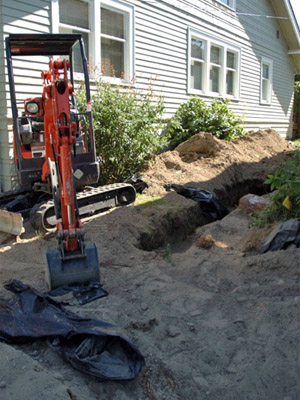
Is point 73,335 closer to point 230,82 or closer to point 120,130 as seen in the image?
point 120,130

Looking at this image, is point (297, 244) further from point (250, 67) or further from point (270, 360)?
point (250, 67)

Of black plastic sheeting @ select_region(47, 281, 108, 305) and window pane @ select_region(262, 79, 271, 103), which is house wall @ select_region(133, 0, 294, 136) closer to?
window pane @ select_region(262, 79, 271, 103)

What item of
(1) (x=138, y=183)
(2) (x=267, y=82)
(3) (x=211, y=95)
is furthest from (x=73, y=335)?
(2) (x=267, y=82)

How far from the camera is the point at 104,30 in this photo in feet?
34.6

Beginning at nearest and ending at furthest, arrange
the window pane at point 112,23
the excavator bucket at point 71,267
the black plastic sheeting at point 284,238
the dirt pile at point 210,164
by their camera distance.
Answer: the excavator bucket at point 71,267
the black plastic sheeting at point 284,238
the dirt pile at point 210,164
the window pane at point 112,23

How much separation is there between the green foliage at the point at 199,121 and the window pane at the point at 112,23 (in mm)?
2920

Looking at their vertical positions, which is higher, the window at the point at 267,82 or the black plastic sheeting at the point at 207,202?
the window at the point at 267,82

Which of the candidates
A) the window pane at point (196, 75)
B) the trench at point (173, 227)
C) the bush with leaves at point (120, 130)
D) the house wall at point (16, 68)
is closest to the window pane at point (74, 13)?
the house wall at point (16, 68)

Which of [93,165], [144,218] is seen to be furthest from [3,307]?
[144,218]

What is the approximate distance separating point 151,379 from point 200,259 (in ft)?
9.07

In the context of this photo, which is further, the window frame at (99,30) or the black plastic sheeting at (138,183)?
the window frame at (99,30)

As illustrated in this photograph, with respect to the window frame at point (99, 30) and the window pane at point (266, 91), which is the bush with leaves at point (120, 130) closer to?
the window frame at point (99, 30)

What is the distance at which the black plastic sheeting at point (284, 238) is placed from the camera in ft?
17.7

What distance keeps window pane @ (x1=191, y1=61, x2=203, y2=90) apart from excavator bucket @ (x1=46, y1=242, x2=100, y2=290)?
11029 millimetres
